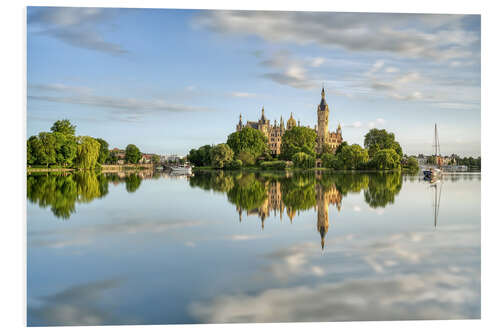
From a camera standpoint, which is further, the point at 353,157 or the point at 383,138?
the point at 353,157

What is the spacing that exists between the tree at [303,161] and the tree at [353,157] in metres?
5.76

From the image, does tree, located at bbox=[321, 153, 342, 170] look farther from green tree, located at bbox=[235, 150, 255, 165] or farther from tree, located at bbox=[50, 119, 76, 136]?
tree, located at bbox=[50, 119, 76, 136]

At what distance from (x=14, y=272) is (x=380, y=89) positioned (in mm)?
7907

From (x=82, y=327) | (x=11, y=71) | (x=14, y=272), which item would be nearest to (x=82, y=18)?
(x=11, y=71)

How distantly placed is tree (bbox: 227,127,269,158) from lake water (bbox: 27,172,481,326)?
3008 cm

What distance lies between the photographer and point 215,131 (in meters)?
12.5

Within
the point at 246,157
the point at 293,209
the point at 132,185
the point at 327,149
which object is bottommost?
the point at 293,209

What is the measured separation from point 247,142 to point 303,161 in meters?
6.09

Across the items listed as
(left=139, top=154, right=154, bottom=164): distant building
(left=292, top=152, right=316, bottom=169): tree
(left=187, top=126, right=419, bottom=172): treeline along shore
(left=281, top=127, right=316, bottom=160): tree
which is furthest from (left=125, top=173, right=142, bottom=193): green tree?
(left=139, top=154, right=154, bottom=164): distant building

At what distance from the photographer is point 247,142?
1532 inches

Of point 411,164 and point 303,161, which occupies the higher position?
point 303,161

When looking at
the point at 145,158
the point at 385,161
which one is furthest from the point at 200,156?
the point at 385,161

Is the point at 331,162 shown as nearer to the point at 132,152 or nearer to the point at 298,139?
the point at 298,139

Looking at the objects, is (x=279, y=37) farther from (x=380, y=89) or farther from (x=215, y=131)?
(x=215, y=131)
